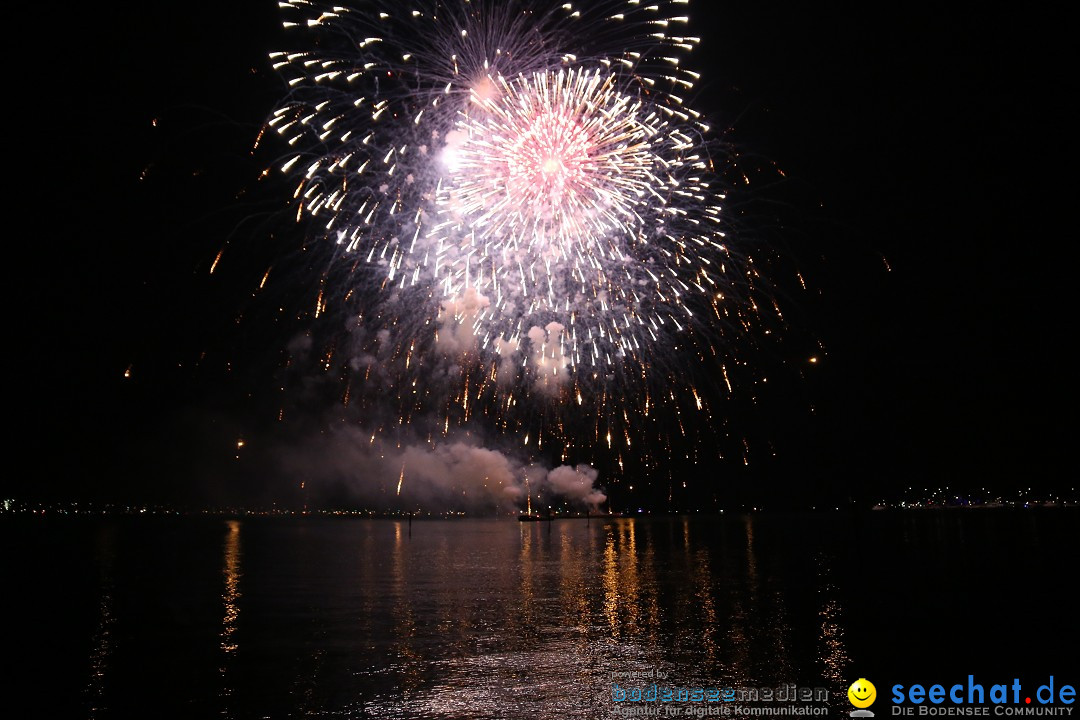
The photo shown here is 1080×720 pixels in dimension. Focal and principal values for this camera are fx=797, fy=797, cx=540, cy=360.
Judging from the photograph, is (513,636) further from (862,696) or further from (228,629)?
(862,696)

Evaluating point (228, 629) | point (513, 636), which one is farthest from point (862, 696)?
point (228, 629)

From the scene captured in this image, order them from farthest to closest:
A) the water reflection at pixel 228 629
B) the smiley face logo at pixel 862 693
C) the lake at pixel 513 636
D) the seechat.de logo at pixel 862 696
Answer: the water reflection at pixel 228 629 < the lake at pixel 513 636 < the smiley face logo at pixel 862 693 < the seechat.de logo at pixel 862 696

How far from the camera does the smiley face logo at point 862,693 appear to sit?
11.2 m

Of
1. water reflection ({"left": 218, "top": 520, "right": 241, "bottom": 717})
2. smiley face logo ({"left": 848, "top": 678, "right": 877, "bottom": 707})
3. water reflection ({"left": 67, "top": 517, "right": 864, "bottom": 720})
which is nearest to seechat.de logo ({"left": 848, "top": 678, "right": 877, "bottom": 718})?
smiley face logo ({"left": 848, "top": 678, "right": 877, "bottom": 707})

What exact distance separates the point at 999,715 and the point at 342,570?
2719 cm

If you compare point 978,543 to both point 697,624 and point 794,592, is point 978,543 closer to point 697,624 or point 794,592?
point 794,592

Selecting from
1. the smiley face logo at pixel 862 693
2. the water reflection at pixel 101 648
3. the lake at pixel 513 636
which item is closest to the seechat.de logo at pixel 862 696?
the smiley face logo at pixel 862 693

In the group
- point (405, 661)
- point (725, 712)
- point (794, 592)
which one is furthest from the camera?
point (794, 592)

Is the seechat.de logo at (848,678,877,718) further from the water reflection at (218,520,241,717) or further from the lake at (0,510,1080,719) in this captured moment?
the water reflection at (218,520,241,717)

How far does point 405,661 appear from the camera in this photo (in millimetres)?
14125

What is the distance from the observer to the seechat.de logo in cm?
1077

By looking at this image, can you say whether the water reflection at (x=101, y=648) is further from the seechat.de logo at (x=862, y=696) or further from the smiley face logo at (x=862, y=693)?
the smiley face logo at (x=862, y=693)

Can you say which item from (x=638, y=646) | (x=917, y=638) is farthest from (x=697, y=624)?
(x=917, y=638)

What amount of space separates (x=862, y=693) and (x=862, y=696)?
0.14 meters
